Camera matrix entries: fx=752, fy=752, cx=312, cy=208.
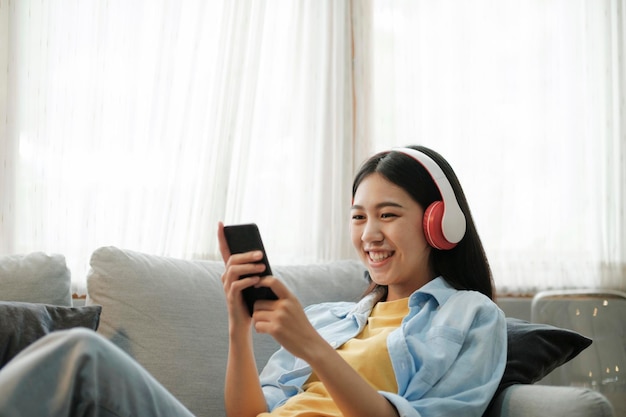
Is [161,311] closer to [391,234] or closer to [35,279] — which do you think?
[35,279]

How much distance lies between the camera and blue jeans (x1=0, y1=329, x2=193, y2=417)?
1001 millimetres

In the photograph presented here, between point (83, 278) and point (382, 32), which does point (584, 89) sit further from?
point (83, 278)

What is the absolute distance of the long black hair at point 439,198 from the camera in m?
1.66

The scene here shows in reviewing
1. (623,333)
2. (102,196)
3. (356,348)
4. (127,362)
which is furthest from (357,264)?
(127,362)

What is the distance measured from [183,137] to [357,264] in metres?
0.83

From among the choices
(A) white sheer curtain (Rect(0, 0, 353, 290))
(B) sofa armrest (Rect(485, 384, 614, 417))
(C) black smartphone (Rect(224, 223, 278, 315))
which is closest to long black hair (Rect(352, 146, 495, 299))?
(B) sofa armrest (Rect(485, 384, 614, 417))

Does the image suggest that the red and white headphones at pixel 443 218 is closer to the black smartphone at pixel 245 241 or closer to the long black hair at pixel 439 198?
the long black hair at pixel 439 198

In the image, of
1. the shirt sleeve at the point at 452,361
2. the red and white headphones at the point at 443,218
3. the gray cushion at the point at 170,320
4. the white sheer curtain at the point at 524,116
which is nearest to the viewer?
the shirt sleeve at the point at 452,361

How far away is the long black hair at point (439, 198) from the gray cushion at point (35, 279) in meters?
0.83

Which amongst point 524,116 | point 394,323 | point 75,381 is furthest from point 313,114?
point 75,381

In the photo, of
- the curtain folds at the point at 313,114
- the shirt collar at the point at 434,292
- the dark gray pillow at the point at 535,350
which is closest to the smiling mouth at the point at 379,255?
the shirt collar at the point at 434,292

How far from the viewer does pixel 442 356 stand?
4.79 feet

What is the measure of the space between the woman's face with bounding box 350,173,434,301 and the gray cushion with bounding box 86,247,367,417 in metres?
0.43

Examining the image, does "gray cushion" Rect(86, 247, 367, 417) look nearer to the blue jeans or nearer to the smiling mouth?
the smiling mouth
